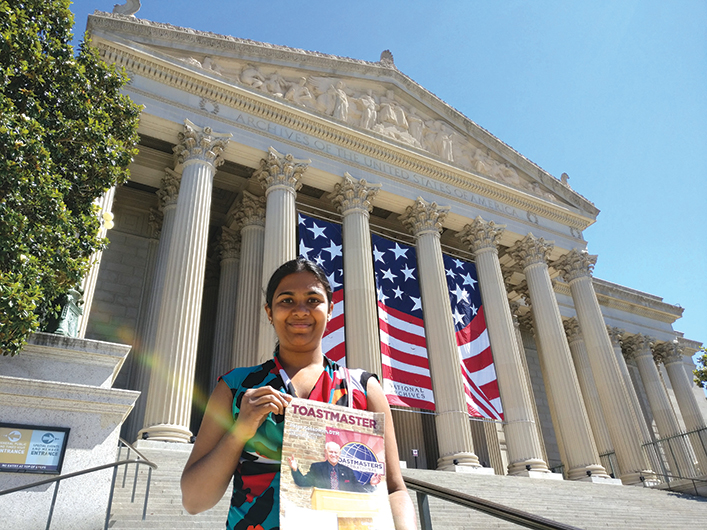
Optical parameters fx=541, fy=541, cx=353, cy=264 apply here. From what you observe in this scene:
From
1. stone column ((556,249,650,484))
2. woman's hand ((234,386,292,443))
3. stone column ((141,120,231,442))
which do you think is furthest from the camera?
stone column ((556,249,650,484))

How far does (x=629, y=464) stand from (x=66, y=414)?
843 inches

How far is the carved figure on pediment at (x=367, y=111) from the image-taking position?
74.5 feet

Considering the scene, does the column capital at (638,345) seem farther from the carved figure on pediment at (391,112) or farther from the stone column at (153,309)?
the stone column at (153,309)

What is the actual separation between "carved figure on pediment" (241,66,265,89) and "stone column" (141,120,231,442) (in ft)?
9.90

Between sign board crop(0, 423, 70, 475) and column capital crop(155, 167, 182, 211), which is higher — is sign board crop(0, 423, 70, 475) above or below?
below

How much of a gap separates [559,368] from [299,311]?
2187 cm

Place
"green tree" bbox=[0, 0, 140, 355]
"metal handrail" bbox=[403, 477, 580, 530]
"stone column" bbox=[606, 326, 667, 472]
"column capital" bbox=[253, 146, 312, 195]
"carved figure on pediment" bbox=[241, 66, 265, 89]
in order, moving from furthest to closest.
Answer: "stone column" bbox=[606, 326, 667, 472]
"carved figure on pediment" bbox=[241, 66, 265, 89]
"column capital" bbox=[253, 146, 312, 195]
"green tree" bbox=[0, 0, 140, 355]
"metal handrail" bbox=[403, 477, 580, 530]

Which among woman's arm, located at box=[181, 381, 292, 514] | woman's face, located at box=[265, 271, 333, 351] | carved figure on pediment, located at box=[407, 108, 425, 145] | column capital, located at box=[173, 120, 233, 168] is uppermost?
carved figure on pediment, located at box=[407, 108, 425, 145]

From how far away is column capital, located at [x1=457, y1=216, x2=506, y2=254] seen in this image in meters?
23.5

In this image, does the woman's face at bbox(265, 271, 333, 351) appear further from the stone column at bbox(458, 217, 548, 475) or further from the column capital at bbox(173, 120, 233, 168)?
the stone column at bbox(458, 217, 548, 475)

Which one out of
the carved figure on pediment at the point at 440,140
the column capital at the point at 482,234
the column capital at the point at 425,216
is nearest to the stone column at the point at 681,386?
the column capital at the point at 482,234

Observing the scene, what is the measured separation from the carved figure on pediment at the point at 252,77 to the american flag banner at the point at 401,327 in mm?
7337

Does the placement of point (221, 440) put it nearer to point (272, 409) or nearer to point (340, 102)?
point (272, 409)

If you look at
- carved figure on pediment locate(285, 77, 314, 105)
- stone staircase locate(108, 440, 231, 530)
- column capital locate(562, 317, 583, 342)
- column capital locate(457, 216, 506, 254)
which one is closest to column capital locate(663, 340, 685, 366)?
column capital locate(562, 317, 583, 342)
